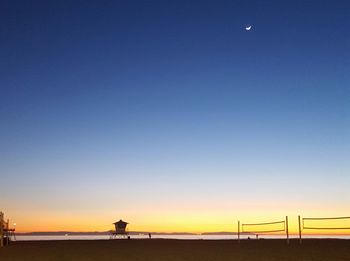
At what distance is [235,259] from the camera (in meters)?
17.5

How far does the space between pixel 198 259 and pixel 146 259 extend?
2.00 metres

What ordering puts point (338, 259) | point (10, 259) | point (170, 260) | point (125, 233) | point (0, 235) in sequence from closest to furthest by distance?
point (338, 259) → point (170, 260) → point (10, 259) → point (0, 235) → point (125, 233)

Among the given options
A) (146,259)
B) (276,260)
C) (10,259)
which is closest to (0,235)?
(10,259)

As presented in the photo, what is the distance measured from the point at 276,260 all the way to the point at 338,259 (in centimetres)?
204

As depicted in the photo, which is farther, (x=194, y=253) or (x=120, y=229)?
(x=120, y=229)

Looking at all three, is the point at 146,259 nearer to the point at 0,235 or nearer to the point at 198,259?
the point at 198,259

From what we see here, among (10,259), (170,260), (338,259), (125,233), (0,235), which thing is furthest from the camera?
(125,233)

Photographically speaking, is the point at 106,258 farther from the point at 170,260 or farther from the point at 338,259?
the point at 338,259

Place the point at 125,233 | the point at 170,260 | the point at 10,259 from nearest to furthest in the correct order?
1. the point at 170,260
2. the point at 10,259
3. the point at 125,233

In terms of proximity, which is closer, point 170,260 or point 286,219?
point 170,260

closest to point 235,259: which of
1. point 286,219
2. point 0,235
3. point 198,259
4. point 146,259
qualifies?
point 198,259

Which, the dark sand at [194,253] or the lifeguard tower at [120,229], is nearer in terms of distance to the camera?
the dark sand at [194,253]

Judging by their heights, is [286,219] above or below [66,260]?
above

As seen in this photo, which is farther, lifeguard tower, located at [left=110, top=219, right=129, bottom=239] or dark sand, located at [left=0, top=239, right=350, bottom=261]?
lifeguard tower, located at [left=110, top=219, right=129, bottom=239]
